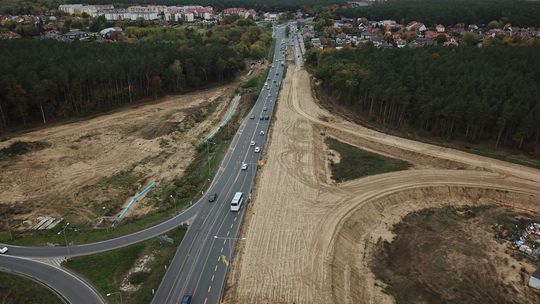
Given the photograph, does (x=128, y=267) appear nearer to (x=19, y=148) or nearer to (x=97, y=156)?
(x=97, y=156)

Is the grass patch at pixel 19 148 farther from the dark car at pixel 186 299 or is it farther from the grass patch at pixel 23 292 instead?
the dark car at pixel 186 299

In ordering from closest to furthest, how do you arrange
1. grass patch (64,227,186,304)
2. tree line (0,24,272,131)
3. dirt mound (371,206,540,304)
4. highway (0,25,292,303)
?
1. grass patch (64,227,186,304)
2. highway (0,25,292,303)
3. dirt mound (371,206,540,304)
4. tree line (0,24,272,131)

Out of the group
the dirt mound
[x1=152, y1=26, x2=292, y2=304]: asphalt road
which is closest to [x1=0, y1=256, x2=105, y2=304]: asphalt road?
[x1=152, y1=26, x2=292, y2=304]: asphalt road

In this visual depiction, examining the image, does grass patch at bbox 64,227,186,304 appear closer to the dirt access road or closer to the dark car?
the dark car

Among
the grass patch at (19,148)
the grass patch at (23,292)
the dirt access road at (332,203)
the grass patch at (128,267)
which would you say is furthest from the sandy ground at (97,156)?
the dirt access road at (332,203)

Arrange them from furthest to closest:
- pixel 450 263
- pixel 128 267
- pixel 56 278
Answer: pixel 450 263, pixel 128 267, pixel 56 278

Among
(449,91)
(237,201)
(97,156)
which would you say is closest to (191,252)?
(237,201)
